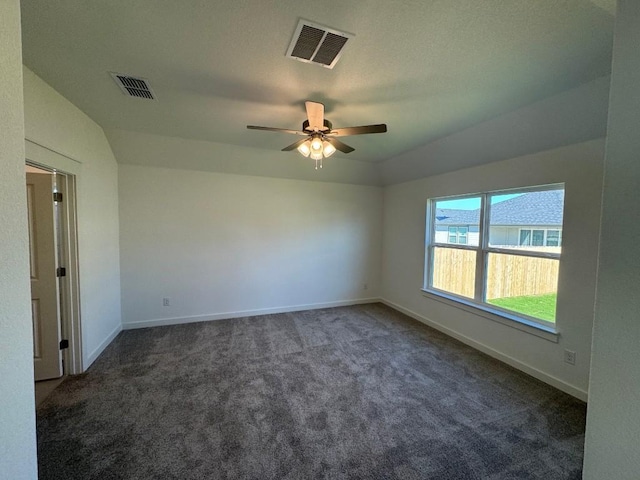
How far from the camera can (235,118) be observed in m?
2.71

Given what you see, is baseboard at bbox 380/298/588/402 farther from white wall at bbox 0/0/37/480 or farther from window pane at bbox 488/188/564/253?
white wall at bbox 0/0/37/480

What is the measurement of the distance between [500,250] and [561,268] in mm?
669

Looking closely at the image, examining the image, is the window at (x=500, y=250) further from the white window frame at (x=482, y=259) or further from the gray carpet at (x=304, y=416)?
the gray carpet at (x=304, y=416)

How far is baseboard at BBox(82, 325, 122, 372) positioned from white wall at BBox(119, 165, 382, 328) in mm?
239

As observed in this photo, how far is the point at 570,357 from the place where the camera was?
2373 mm

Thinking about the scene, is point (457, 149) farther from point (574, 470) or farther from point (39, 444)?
point (39, 444)

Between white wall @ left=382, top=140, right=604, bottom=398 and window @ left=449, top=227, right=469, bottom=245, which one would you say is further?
window @ left=449, top=227, right=469, bottom=245

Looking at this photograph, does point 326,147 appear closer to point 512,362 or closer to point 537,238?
point 537,238

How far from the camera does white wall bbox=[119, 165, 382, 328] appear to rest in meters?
3.68

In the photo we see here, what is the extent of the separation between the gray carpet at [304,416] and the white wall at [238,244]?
0.94 meters

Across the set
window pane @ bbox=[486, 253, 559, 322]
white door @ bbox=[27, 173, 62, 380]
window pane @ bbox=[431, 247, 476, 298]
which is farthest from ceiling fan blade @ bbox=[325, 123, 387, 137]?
white door @ bbox=[27, 173, 62, 380]

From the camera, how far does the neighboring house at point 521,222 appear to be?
8.45ft

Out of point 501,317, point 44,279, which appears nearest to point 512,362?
point 501,317

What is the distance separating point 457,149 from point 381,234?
2.31 metres
